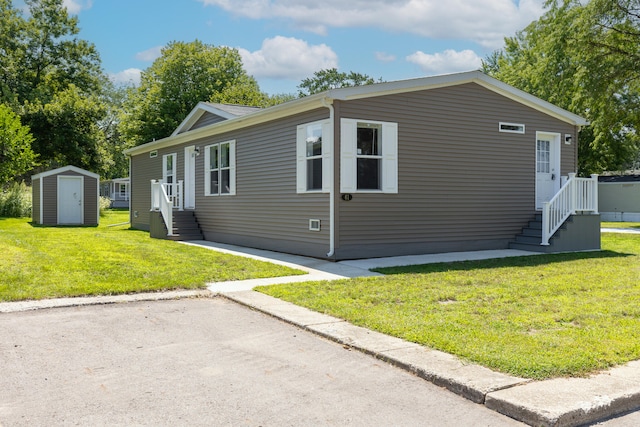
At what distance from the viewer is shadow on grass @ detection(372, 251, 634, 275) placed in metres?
9.09

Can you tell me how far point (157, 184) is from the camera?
16.0 meters

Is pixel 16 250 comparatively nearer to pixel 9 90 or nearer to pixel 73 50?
pixel 9 90

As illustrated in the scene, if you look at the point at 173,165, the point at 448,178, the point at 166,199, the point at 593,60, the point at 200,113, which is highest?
the point at 593,60

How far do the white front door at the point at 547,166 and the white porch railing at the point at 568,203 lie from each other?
769mm

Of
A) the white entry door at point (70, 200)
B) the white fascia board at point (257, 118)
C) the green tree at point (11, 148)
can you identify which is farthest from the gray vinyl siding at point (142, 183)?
the green tree at point (11, 148)

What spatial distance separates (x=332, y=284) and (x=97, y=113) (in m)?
27.4

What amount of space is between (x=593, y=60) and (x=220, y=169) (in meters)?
16.3

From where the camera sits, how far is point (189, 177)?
654 inches

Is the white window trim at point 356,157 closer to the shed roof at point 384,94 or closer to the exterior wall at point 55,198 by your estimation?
the shed roof at point 384,94

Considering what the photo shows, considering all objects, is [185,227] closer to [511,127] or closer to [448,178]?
[448,178]

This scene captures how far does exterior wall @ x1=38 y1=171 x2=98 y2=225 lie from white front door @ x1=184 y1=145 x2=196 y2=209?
6708 mm

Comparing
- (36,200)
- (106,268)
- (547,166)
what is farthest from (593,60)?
(36,200)

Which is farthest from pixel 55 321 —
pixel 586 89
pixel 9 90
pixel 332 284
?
pixel 9 90

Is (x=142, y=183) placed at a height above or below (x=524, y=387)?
above
